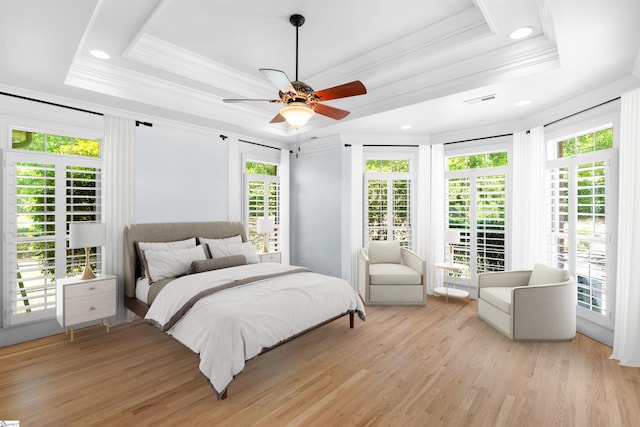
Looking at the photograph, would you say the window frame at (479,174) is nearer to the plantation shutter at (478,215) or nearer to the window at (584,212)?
the plantation shutter at (478,215)

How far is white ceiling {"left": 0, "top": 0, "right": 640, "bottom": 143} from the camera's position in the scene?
247 centimetres

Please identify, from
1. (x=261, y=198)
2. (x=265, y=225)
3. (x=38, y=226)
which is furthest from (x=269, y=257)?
(x=38, y=226)

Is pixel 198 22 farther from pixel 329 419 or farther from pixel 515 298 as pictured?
pixel 515 298

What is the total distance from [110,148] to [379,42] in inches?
137

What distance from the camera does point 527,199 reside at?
4.54 m

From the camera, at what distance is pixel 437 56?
3.27 metres

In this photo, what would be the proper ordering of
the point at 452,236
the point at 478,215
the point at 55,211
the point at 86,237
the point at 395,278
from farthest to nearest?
the point at 478,215 < the point at 452,236 < the point at 395,278 < the point at 55,211 < the point at 86,237

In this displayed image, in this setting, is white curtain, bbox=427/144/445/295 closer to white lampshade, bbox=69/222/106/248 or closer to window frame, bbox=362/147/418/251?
window frame, bbox=362/147/418/251

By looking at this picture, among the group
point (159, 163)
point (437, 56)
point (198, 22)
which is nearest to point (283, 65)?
point (198, 22)

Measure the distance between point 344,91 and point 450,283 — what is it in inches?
165

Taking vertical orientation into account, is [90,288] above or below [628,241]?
below

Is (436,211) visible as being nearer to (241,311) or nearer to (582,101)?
(582,101)

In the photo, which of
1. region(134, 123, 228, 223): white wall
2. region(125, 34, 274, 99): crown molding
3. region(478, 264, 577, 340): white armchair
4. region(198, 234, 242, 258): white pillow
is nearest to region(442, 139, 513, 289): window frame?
region(478, 264, 577, 340): white armchair

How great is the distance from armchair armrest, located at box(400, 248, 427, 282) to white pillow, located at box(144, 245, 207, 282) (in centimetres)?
319
